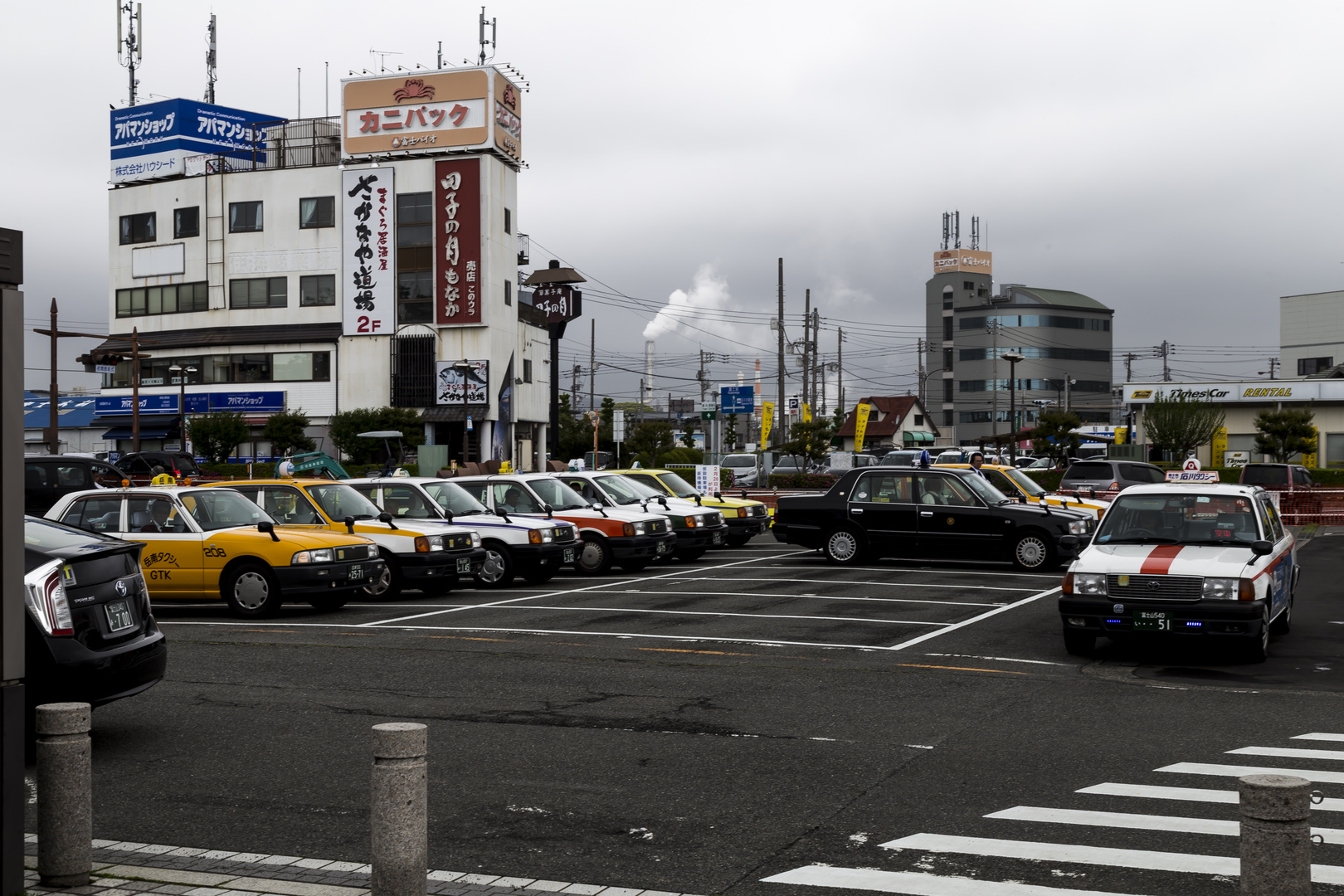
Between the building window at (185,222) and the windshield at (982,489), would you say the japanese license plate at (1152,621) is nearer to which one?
the windshield at (982,489)

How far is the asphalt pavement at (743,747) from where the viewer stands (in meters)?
5.87

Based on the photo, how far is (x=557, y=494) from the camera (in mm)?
21578

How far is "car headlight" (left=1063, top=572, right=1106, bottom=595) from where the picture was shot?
1164cm

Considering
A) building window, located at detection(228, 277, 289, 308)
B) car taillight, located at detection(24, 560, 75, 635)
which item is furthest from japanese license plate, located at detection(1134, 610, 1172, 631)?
building window, located at detection(228, 277, 289, 308)

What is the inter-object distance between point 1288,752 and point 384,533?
40.3ft

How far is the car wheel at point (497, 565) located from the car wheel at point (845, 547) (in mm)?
5771

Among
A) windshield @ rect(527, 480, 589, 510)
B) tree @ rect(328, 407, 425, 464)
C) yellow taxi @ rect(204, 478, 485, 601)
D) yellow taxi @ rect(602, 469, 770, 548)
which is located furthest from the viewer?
tree @ rect(328, 407, 425, 464)

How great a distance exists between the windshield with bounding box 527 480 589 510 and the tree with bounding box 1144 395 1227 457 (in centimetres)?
4356

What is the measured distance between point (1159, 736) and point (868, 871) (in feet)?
12.0

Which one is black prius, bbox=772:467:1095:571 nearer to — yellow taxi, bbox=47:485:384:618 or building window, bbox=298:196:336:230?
yellow taxi, bbox=47:485:384:618

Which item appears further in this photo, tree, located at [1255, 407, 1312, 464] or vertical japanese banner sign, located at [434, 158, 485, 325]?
vertical japanese banner sign, located at [434, 158, 485, 325]

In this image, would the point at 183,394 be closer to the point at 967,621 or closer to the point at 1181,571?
the point at 967,621

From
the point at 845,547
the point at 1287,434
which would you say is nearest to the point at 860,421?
the point at 1287,434

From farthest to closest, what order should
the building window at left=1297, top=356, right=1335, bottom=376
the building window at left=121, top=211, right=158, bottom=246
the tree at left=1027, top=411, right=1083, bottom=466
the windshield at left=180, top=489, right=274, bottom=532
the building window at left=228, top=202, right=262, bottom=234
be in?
the building window at left=1297, top=356, right=1335, bottom=376 → the building window at left=121, top=211, right=158, bottom=246 → the building window at left=228, top=202, right=262, bottom=234 → the tree at left=1027, top=411, right=1083, bottom=466 → the windshield at left=180, top=489, right=274, bottom=532
